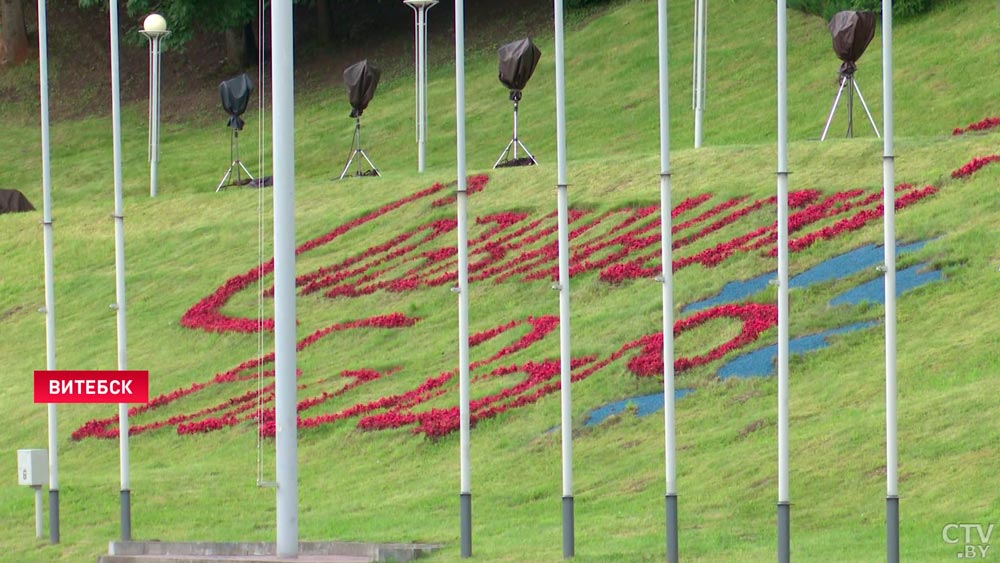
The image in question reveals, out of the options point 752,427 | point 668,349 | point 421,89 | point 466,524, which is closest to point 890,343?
point 668,349

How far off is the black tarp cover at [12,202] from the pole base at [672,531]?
130 feet

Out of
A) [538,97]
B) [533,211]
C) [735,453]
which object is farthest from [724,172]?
[538,97]

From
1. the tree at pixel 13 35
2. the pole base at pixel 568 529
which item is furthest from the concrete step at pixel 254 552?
the tree at pixel 13 35

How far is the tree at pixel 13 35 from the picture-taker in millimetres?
78750

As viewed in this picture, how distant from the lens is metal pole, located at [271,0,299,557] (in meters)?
24.9

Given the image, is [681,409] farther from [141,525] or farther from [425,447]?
[141,525]

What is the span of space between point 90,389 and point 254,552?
5324 millimetres

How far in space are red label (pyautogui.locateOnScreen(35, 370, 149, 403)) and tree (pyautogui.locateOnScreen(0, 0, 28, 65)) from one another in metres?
53.1

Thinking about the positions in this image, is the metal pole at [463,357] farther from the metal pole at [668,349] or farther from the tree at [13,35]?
the tree at [13,35]

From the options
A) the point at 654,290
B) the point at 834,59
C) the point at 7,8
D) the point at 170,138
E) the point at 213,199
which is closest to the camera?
the point at 654,290

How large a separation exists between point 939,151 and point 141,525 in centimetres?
2041

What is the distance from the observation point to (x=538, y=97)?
67.3 metres

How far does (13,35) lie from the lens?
79750 mm

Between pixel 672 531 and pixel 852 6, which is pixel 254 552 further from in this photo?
pixel 852 6
